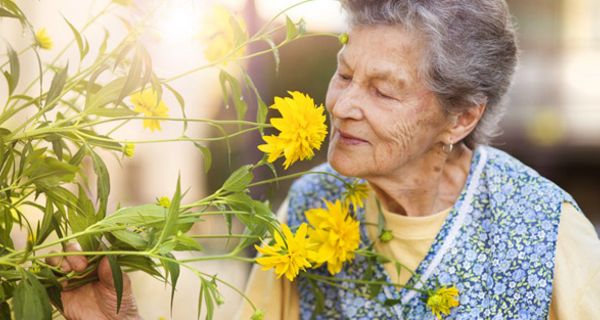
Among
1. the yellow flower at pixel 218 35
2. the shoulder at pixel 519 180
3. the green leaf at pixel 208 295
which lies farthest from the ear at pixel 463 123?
the green leaf at pixel 208 295

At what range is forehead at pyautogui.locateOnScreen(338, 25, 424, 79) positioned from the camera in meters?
1.67

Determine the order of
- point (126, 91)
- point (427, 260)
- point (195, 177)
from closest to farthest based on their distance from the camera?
point (126, 91), point (427, 260), point (195, 177)

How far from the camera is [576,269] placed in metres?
1.70

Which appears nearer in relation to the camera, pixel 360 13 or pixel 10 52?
pixel 10 52

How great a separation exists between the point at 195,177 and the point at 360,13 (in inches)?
158

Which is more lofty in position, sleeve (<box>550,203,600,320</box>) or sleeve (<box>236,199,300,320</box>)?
sleeve (<box>550,203,600,320</box>)

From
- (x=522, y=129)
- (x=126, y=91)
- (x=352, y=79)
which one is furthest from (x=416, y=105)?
(x=522, y=129)

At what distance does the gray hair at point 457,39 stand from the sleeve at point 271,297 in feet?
1.87

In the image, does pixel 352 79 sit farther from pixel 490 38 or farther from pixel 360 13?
pixel 490 38

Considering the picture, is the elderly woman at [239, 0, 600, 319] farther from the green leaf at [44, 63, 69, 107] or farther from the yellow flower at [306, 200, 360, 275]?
the green leaf at [44, 63, 69, 107]

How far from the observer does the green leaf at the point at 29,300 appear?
102 cm

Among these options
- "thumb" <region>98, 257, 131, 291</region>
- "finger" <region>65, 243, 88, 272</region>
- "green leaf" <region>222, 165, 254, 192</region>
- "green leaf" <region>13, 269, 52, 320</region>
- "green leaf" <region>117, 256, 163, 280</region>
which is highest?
"green leaf" <region>222, 165, 254, 192</region>

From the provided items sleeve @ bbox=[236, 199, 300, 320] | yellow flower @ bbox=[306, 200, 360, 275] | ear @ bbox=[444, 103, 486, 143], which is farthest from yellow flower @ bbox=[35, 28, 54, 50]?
ear @ bbox=[444, 103, 486, 143]

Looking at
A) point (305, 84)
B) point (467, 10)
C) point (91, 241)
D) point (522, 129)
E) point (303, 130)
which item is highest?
point (467, 10)
